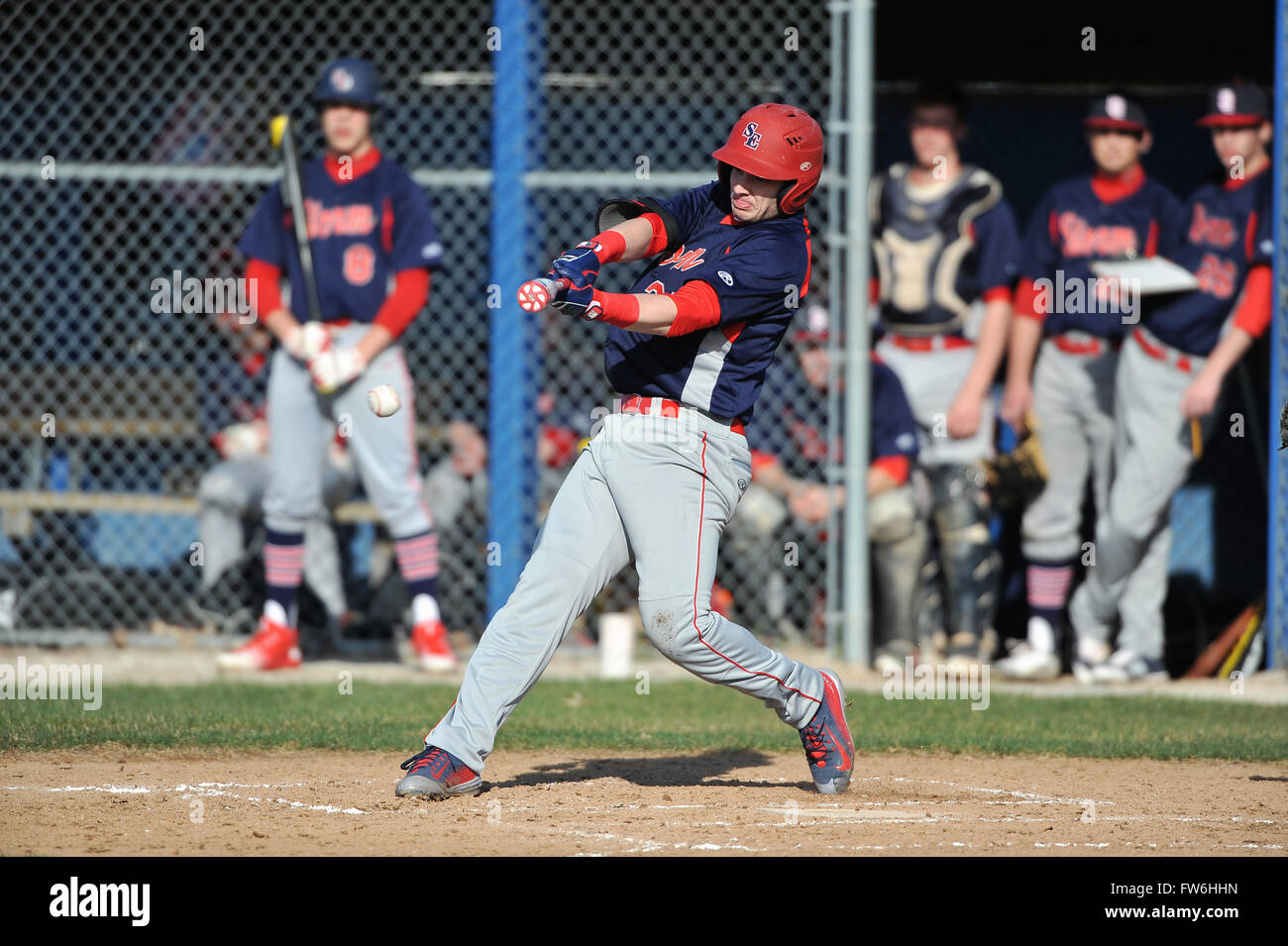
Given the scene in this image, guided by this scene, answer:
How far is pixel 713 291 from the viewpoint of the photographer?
12.9ft

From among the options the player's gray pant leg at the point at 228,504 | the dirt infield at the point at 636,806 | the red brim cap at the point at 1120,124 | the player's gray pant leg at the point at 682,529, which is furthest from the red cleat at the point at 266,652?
the red brim cap at the point at 1120,124

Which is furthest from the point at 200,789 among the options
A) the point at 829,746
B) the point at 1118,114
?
the point at 1118,114

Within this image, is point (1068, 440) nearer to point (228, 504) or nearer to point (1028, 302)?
point (1028, 302)

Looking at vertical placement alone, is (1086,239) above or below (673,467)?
above

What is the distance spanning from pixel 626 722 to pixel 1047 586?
91.1 inches

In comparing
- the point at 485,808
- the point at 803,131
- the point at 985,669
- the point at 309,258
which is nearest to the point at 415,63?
the point at 309,258

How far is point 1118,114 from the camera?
6980 mm

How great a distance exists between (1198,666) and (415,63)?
18.2 feet

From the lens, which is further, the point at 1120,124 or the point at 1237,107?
the point at 1120,124

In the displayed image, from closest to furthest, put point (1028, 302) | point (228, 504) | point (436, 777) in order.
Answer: point (436, 777) → point (1028, 302) → point (228, 504)

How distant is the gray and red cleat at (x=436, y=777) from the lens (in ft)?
13.3

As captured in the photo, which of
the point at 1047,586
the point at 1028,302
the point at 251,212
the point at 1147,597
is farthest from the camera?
the point at 251,212

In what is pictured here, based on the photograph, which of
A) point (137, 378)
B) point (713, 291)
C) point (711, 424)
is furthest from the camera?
point (137, 378)

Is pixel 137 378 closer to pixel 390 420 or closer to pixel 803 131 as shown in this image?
pixel 390 420
